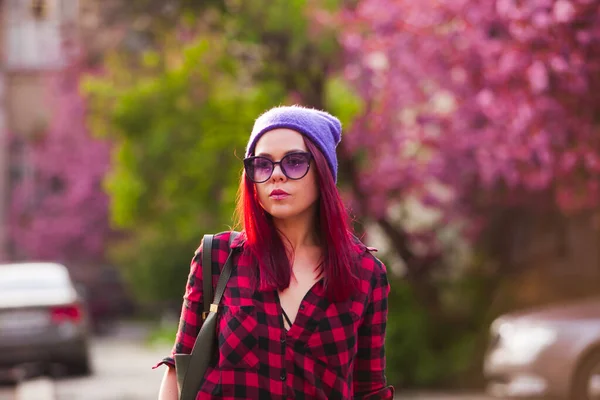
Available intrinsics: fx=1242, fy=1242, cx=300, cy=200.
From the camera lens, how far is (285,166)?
3.29 m

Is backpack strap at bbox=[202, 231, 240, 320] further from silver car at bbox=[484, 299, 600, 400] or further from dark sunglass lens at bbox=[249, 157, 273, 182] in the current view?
silver car at bbox=[484, 299, 600, 400]

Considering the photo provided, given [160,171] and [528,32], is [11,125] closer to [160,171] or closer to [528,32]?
[160,171]

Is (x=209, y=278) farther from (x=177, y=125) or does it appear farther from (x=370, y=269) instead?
(x=177, y=125)

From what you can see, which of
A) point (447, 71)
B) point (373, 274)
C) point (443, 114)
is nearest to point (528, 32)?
point (447, 71)

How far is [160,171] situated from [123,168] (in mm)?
1342

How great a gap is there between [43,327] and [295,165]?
13.1 meters

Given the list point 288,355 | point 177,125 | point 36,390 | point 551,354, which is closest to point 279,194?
point 288,355

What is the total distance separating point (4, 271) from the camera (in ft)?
55.6

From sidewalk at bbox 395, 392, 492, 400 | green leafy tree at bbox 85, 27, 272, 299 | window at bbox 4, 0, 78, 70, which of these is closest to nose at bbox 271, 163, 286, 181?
sidewalk at bbox 395, 392, 492, 400

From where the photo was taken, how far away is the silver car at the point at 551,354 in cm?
1053

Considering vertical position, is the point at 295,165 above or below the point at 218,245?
above

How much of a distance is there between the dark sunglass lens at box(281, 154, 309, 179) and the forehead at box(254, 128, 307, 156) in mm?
23

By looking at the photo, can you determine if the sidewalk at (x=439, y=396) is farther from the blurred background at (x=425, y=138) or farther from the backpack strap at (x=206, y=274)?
the backpack strap at (x=206, y=274)

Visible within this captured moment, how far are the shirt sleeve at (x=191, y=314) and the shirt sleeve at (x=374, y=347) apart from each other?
17.5 inches
